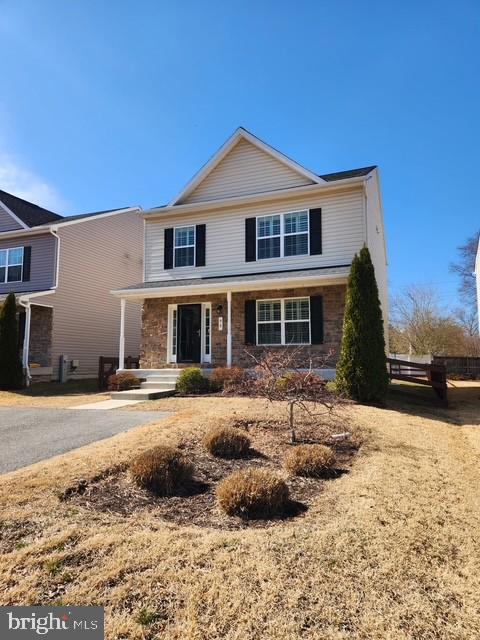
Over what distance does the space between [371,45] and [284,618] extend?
38.4 feet

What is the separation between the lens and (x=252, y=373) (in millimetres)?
12344

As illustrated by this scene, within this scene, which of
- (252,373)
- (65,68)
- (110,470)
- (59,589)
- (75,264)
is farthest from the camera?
(75,264)

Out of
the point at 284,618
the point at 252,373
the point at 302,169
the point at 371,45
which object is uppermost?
the point at 371,45

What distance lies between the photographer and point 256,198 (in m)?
14.1

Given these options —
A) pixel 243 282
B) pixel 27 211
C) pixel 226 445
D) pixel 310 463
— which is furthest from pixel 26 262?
pixel 310 463

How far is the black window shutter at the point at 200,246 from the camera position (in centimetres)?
1507

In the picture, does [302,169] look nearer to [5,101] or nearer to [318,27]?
[318,27]

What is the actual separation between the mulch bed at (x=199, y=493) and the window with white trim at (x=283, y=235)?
883cm

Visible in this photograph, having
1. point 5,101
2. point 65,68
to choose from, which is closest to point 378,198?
point 65,68

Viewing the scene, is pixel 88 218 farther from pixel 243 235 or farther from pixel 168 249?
pixel 243 235

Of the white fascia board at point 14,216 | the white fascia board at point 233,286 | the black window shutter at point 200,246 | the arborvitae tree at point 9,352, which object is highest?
the white fascia board at point 14,216

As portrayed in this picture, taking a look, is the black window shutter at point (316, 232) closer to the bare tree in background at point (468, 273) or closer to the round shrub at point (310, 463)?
the round shrub at point (310, 463)

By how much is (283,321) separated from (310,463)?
27.9 feet

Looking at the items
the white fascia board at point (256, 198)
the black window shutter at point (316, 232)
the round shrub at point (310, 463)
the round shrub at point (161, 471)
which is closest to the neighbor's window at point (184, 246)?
the white fascia board at point (256, 198)
